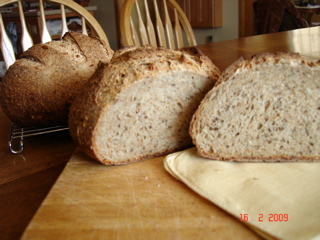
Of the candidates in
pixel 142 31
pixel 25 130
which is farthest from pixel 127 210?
pixel 142 31

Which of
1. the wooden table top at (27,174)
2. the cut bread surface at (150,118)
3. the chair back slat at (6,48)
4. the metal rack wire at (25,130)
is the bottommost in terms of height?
the wooden table top at (27,174)

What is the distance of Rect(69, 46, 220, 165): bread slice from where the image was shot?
2.83 ft

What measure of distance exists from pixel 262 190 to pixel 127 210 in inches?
12.2

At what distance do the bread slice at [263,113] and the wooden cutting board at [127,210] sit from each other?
0.19 m

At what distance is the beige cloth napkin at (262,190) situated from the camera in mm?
633

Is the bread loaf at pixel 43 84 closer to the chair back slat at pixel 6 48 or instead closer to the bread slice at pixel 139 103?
the bread slice at pixel 139 103

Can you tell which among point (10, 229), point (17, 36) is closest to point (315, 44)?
point (10, 229)

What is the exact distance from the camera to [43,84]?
1049mm

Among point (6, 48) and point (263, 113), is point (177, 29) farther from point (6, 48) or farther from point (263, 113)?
point (263, 113)

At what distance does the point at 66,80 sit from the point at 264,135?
0.65m

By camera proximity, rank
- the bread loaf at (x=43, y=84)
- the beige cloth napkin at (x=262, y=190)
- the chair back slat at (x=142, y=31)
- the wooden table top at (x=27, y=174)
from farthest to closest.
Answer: the chair back slat at (x=142, y=31), the bread loaf at (x=43, y=84), the wooden table top at (x=27, y=174), the beige cloth napkin at (x=262, y=190)

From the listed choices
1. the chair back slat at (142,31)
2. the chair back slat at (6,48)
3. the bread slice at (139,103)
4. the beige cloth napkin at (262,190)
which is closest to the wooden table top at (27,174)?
the bread slice at (139,103)

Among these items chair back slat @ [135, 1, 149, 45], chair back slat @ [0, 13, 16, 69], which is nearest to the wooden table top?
chair back slat @ [0, 13, 16, 69]
